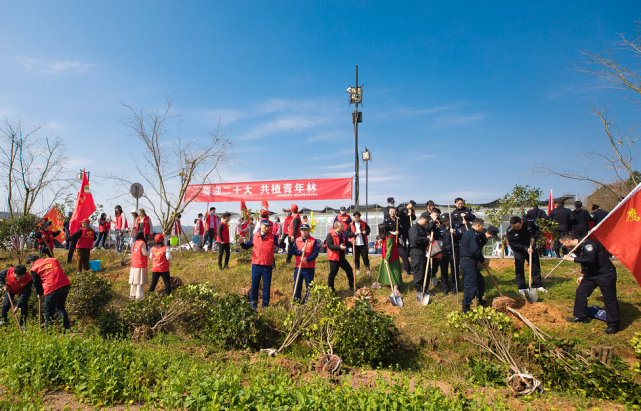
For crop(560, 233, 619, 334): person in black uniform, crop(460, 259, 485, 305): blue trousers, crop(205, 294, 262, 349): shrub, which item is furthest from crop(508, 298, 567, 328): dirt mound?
crop(205, 294, 262, 349): shrub

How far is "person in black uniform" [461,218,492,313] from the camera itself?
6.44 m

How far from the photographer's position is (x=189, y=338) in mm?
6266

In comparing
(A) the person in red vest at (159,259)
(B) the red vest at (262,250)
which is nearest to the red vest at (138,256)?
(A) the person in red vest at (159,259)

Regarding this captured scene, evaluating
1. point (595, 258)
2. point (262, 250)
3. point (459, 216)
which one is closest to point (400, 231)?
point (459, 216)

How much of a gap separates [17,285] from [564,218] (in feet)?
42.1

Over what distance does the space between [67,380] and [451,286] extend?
7803 mm

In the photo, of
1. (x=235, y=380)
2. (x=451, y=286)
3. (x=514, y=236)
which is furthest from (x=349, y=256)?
(x=235, y=380)

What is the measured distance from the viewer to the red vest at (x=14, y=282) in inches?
255

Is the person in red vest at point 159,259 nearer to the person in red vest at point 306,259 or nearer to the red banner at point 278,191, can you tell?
the person in red vest at point 306,259

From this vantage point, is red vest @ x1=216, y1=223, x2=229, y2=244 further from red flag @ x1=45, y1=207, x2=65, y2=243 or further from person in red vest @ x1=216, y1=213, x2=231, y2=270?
red flag @ x1=45, y1=207, x2=65, y2=243

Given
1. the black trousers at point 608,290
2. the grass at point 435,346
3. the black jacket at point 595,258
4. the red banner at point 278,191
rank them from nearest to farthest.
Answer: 1. the grass at point 435,346
2. the black trousers at point 608,290
3. the black jacket at point 595,258
4. the red banner at point 278,191

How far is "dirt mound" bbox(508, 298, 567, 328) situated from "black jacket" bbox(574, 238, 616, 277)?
1036 millimetres

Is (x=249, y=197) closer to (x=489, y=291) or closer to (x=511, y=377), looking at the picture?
(x=489, y=291)

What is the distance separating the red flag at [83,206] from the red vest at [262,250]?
18.9 ft
